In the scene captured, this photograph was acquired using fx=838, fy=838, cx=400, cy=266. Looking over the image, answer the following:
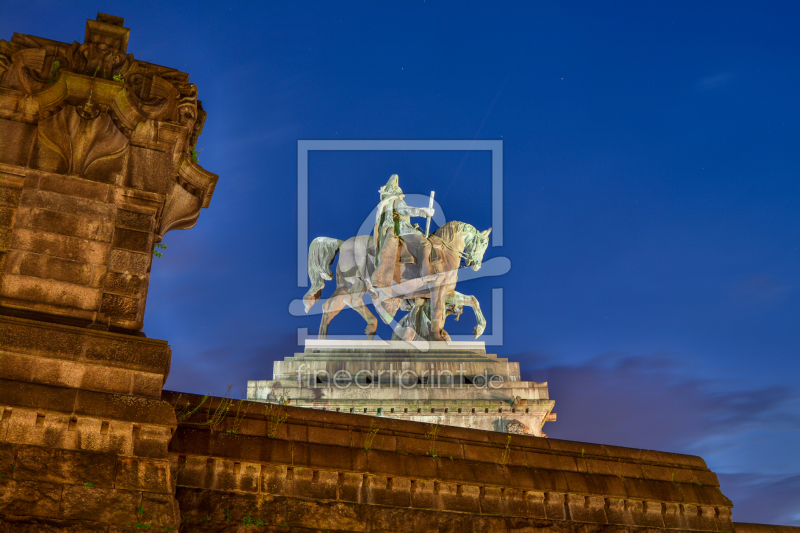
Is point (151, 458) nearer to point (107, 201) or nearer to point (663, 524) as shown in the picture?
Answer: point (107, 201)

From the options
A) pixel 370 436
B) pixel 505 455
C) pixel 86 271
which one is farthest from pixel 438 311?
pixel 86 271

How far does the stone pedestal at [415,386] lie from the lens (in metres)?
21.3

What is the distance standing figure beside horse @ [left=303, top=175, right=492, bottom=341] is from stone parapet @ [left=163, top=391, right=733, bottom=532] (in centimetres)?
1461

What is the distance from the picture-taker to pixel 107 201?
6.95 metres

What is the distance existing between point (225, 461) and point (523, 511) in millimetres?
2761

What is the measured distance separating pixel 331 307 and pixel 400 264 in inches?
102

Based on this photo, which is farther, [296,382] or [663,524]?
[296,382]

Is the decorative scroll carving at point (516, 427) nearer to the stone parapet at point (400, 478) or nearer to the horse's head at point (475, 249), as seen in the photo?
the horse's head at point (475, 249)

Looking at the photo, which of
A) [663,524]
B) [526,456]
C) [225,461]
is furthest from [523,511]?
[225,461]

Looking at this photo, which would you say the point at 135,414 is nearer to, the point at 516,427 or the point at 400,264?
the point at 516,427

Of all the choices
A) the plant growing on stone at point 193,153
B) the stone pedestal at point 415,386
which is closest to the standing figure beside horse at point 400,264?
the stone pedestal at point 415,386

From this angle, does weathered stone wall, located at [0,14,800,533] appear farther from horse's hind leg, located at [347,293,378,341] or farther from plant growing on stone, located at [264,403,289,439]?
horse's hind leg, located at [347,293,378,341]

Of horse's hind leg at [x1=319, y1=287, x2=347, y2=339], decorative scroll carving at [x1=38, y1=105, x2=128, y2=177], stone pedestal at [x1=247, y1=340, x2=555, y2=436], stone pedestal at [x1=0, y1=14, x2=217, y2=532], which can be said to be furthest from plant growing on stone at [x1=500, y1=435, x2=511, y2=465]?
horse's hind leg at [x1=319, y1=287, x2=347, y2=339]

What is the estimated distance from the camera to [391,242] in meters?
22.9
